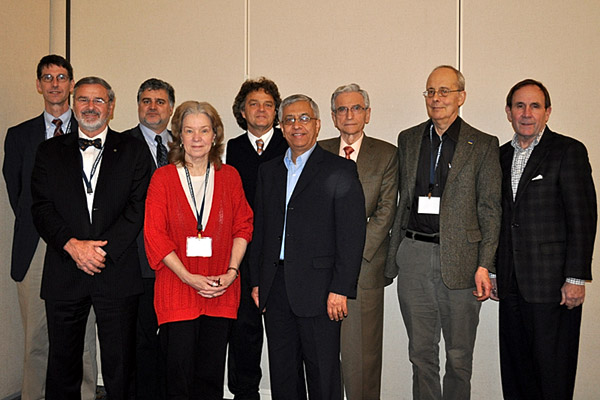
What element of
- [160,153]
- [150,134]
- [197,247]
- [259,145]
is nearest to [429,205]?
[259,145]

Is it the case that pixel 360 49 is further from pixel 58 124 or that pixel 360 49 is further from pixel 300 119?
pixel 58 124

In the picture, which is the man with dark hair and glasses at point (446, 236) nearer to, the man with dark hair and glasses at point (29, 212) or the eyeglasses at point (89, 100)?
the eyeglasses at point (89, 100)

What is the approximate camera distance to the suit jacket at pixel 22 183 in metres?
Result: 3.36

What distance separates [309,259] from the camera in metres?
2.70

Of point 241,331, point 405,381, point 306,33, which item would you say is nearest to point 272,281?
point 241,331

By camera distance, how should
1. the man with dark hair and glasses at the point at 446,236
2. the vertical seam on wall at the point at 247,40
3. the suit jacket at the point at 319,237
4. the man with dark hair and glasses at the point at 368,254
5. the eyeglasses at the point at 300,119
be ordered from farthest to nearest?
the vertical seam on wall at the point at 247,40 → the man with dark hair and glasses at the point at 368,254 → the man with dark hair and glasses at the point at 446,236 → the eyeglasses at the point at 300,119 → the suit jacket at the point at 319,237

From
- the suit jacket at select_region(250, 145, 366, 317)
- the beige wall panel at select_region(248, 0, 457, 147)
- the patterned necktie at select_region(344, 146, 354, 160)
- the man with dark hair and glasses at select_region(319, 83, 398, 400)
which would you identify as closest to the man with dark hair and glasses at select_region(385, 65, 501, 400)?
the man with dark hair and glasses at select_region(319, 83, 398, 400)

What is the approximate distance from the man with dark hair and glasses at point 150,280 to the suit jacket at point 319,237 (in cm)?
102

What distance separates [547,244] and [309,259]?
56.9 inches

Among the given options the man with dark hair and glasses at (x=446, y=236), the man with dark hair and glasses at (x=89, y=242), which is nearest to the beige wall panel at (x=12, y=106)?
the man with dark hair and glasses at (x=89, y=242)

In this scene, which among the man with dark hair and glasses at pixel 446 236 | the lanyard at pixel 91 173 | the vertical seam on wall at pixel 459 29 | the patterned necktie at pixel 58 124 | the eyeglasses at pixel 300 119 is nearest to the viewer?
the eyeglasses at pixel 300 119

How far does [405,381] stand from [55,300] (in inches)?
101

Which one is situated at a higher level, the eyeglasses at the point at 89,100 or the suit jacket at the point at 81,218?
the eyeglasses at the point at 89,100

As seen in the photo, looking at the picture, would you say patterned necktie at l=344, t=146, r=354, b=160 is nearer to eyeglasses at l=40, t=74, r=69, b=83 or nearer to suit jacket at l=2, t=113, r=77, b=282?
suit jacket at l=2, t=113, r=77, b=282
